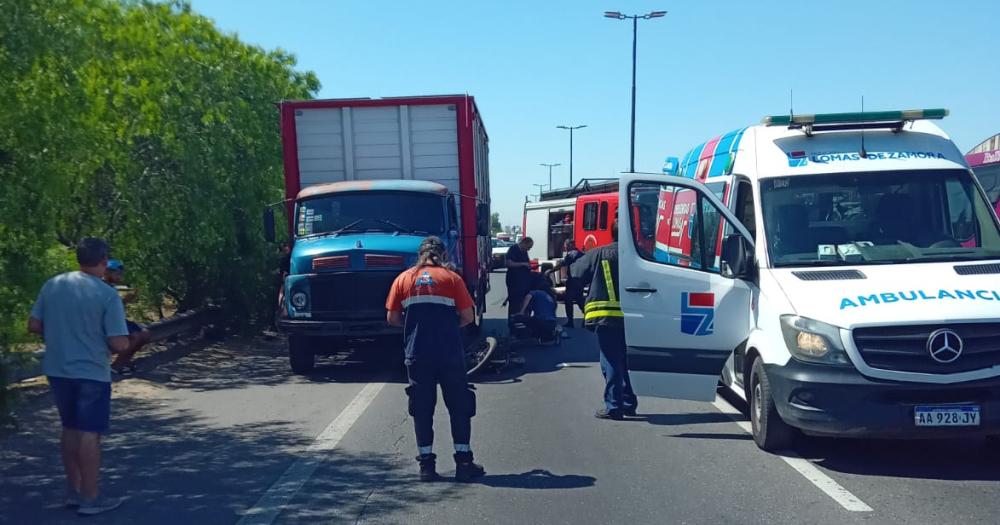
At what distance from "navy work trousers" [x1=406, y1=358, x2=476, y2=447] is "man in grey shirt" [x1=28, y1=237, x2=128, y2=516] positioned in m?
2.04

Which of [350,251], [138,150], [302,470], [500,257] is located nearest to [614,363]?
[302,470]

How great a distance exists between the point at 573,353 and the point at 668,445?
6277 millimetres

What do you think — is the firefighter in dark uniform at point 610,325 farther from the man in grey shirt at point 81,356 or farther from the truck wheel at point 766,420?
the man in grey shirt at point 81,356

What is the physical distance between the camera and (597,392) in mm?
10992

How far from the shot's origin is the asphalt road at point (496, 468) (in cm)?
631

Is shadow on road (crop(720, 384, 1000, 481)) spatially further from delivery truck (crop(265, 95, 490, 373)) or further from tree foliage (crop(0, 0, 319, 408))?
tree foliage (crop(0, 0, 319, 408))

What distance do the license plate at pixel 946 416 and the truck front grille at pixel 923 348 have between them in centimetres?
25

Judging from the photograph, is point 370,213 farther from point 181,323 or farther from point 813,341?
point 813,341

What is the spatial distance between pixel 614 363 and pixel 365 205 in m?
5.12

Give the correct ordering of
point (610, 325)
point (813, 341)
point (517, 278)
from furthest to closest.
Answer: point (517, 278), point (610, 325), point (813, 341)

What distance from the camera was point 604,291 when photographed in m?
9.24

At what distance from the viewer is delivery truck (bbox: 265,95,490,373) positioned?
12164 millimetres

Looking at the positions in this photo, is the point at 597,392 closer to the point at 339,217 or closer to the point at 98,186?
the point at 339,217

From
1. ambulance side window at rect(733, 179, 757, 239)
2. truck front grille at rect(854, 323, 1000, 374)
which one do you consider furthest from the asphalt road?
ambulance side window at rect(733, 179, 757, 239)
